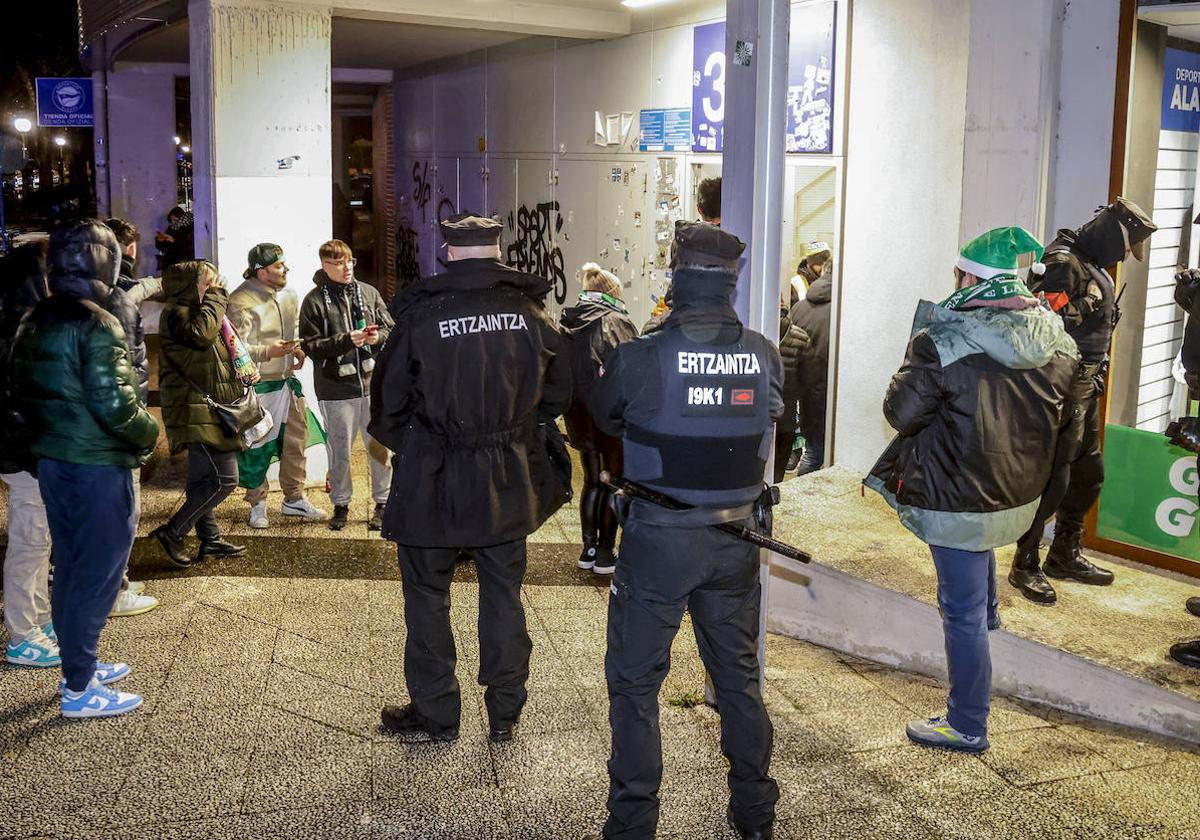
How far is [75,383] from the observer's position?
503 cm

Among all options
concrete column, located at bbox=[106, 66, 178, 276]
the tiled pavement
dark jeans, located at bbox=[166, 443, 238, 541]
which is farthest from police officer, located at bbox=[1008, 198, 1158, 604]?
concrete column, located at bbox=[106, 66, 178, 276]

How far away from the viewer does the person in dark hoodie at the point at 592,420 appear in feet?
21.6

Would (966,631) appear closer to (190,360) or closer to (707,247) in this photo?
(707,247)

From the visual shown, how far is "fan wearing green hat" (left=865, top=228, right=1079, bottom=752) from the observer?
4.64 meters

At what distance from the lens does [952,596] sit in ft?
16.0

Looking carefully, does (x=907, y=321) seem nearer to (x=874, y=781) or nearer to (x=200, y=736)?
(x=874, y=781)

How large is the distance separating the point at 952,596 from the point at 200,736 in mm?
3095

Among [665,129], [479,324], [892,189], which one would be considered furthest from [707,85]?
[479,324]

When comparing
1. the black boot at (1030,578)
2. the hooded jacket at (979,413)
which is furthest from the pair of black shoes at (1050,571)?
the hooded jacket at (979,413)

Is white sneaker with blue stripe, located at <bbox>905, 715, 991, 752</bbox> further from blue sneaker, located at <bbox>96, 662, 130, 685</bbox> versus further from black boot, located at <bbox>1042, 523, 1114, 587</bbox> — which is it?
blue sneaker, located at <bbox>96, 662, 130, 685</bbox>

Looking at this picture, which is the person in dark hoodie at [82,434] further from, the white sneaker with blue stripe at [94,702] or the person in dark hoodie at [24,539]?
the person in dark hoodie at [24,539]

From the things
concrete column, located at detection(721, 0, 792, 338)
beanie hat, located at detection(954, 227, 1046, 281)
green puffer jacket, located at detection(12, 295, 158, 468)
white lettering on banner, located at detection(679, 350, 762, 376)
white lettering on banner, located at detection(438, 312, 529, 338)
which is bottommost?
green puffer jacket, located at detection(12, 295, 158, 468)

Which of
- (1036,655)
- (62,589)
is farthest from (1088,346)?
(62,589)

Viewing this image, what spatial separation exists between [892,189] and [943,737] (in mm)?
4172
